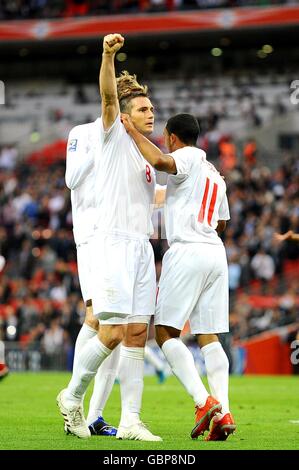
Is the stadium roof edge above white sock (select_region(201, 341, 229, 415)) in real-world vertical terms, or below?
above

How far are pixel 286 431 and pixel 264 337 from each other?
1367 centimetres

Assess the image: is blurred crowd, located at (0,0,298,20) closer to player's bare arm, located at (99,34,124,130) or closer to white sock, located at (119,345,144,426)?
player's bare arm, located at (99,34,124,130)

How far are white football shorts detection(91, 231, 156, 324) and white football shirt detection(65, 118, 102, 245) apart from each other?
2.50 ft

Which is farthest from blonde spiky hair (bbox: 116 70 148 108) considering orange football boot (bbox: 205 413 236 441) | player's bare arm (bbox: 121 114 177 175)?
orange football boot (bbox: 205 413 236 441)

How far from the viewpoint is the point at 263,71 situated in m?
37.8

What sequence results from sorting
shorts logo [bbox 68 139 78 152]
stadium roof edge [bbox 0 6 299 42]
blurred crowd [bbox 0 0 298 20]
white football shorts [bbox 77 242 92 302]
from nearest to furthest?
white football shorts [bbox 77 242 92 302]
shorts logo [bbox 68 139 78 152]
stadium roof edge [bbox 0 6 299 42]
blurred crowd [bbox 0 0 298 20]

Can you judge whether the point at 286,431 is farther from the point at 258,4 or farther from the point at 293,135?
the point at 258,4

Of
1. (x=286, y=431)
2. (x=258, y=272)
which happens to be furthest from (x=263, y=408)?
(x=258, y=272)

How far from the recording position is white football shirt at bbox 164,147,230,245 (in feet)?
26.7

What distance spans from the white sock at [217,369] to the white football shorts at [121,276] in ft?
1.83

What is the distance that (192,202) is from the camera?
8.17 metres

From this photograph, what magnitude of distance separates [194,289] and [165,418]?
8.57 ft

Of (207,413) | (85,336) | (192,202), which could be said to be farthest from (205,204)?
(207,413)

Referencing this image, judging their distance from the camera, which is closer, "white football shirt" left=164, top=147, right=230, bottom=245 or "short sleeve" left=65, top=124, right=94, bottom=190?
"white football shirt" left=164, top=147, right=230, bottom=245
